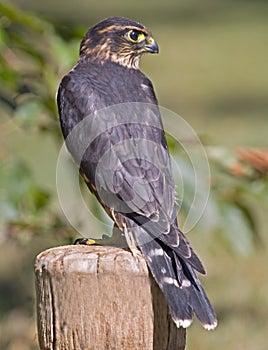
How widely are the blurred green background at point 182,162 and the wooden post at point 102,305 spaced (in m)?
1.16

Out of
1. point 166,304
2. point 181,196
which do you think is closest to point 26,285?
point 181,196

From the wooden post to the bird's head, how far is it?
5.58 feet

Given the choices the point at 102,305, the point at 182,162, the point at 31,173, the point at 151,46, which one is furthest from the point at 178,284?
the point at 151,46

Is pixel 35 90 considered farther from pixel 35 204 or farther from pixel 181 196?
pixel 181 196

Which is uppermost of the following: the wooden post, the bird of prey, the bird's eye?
the bird's eye

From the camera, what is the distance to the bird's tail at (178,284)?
126 inches

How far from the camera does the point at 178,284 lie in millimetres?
3307

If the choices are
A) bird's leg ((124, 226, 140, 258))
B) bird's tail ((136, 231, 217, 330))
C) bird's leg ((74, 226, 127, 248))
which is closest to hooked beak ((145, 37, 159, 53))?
bird's leg ((74, 226, 127, 248))

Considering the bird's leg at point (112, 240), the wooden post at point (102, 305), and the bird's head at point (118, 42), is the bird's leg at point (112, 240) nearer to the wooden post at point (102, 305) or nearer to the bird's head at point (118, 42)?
the wooden post at point (102, 305)

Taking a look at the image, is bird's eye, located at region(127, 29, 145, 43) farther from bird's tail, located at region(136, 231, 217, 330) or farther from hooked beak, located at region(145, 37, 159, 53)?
bird's tail, located at region(136, 231, 217, 330)

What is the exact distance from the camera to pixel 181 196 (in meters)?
4.38

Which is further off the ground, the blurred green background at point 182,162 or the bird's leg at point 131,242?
the blurred green background at point 182,162

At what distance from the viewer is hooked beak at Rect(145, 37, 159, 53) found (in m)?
4.73

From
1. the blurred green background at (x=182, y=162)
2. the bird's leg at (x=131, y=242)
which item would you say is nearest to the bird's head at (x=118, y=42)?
the blurred green background at (x=182, y=162)
